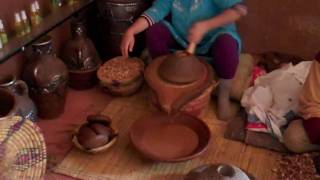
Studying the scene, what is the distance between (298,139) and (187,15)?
767mm

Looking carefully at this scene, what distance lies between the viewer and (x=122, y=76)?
204 centimetres

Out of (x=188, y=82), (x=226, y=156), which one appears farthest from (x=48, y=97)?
(x=226, y=156)

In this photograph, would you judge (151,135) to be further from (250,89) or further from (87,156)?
(250,89)

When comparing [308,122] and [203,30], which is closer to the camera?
[308,122]

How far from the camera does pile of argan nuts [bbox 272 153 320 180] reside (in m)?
1.54

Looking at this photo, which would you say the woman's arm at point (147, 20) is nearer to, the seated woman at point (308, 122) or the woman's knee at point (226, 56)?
the woman's knee at point (226, 56)

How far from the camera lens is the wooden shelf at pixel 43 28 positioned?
5.84 feet

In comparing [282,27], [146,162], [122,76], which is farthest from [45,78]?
[282,27]

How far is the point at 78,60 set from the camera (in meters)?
2.08

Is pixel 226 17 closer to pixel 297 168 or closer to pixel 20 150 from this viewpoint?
pixel 297 168

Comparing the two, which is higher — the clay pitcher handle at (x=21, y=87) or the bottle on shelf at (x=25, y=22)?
the bottle on shelf at (x=25, y=22)

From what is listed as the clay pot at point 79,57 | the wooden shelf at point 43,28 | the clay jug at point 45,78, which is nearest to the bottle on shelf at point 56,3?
the wooden shelf at point 43,28

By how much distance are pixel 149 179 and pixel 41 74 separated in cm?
67

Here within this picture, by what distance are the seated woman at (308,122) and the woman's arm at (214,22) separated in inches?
15.7
